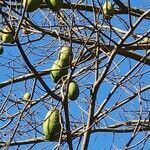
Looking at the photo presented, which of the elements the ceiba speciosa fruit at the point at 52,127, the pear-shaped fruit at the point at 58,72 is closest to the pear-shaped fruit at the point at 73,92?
the pear-shaped fruit at the point at 58,72

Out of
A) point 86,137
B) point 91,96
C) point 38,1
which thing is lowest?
point 86,137

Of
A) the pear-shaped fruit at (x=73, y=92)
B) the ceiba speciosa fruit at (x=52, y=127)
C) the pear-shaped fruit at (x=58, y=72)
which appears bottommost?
the ceiba speciosa fruit at (x=52, y=127)

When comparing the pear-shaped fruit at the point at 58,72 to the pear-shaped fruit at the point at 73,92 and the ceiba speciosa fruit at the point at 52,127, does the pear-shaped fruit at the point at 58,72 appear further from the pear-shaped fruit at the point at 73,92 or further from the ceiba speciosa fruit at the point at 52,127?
the ceiba speciosa fruit at the point at 52,127

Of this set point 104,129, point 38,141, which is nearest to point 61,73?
point 38,141

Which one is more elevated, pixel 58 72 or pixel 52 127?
pixel 58 72

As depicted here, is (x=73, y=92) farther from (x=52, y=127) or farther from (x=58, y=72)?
(x=52, y=127)

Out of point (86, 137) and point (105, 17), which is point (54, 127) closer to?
point (86, 137)

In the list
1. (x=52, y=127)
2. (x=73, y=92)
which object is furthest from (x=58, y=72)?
(x=52, y=127)

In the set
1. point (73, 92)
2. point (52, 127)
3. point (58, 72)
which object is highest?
point (58, 72)

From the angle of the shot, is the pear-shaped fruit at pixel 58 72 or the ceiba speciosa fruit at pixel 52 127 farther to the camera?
the pear-shaped fruit at pixel 58 72

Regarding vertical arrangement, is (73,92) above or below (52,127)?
above

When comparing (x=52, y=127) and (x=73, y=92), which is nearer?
(x=52, y=127)
